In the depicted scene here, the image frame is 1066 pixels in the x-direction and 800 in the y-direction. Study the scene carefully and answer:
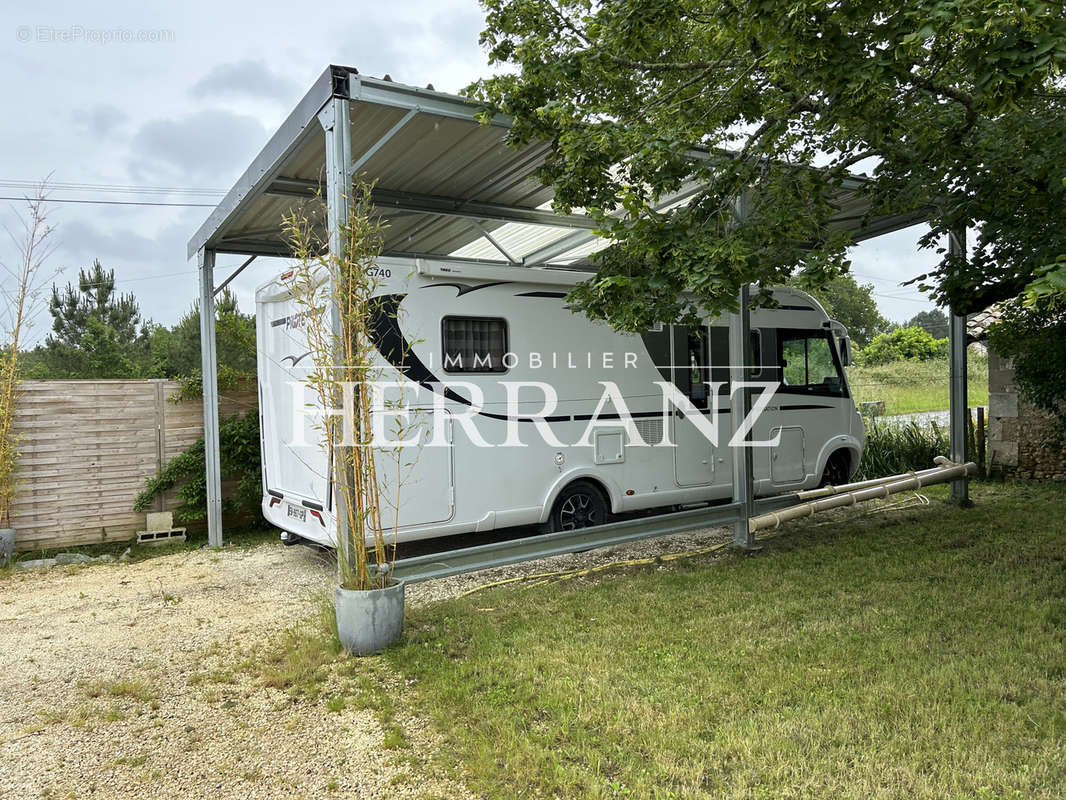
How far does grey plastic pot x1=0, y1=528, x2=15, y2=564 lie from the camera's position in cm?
641

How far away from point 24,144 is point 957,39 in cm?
2073

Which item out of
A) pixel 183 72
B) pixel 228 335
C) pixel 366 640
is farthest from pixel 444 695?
pixel 183 72

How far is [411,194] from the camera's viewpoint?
21.8ft

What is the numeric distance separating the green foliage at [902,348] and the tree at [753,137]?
25145 millimetres

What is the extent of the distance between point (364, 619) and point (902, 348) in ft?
102

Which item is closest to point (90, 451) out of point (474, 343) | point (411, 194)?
point (411, 194)

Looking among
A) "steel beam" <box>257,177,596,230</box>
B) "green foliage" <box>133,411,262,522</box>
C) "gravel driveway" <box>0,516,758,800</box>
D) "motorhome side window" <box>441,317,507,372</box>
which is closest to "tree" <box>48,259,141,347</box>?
"green foliage" <box>133,411,262,522</box>

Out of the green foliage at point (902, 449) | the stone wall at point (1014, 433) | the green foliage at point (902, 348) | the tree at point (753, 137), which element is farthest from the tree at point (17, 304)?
the green foliage at point (902, 348)

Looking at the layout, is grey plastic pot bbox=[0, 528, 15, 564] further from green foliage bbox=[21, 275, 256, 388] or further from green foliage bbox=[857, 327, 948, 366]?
green foliage bbox=[857, 327, 948, 366]

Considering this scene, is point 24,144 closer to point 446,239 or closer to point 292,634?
point 446,239

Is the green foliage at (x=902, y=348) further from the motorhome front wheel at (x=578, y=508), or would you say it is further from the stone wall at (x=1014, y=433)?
the motorhome front wheel at (x=578, y=508)

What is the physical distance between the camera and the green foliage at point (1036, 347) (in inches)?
243

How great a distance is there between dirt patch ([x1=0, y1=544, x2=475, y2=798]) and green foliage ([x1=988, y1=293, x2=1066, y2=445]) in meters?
5.59

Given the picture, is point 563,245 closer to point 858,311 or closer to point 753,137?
point 753,137
